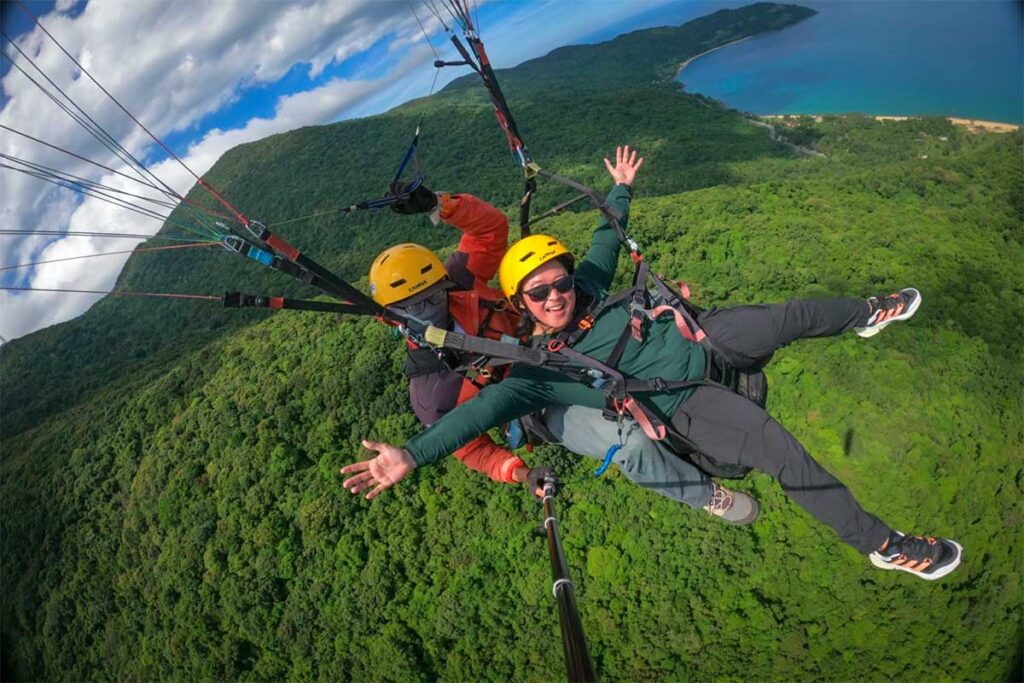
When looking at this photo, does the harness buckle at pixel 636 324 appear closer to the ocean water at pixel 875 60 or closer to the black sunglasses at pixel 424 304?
the black sunglasses at pixel 424 304

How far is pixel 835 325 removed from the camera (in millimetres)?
3668

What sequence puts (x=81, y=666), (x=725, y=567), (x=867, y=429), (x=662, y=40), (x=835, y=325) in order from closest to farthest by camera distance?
(x=835, y=325), (x=867, y=429), (x=725, y=567), (x=81, y=666), (x=662, y=40)

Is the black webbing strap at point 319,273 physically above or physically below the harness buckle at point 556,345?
→ above

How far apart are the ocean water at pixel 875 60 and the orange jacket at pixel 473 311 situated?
2446 inches

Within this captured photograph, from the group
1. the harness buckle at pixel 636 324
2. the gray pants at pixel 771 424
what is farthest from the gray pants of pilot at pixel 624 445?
the harness buckle at pixel 636 324

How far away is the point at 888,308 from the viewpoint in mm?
3900

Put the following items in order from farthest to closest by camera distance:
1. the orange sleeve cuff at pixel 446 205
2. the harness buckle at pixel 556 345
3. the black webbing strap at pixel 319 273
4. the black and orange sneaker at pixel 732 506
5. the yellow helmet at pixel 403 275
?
the black and orange sneaker at pixel 732 506
the orange sleeve cuff at pixel 446 205
the yellow helmet at pixel 403 275
the harness buckle at pixel 556 345
the black webbing strap at pixel 319 273

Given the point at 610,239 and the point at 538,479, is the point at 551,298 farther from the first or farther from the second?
the point at 538,479

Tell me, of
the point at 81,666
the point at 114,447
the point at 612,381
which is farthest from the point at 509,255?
the point at 81,666

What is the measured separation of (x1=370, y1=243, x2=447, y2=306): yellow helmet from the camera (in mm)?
4016

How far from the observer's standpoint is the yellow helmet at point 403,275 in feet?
13.2

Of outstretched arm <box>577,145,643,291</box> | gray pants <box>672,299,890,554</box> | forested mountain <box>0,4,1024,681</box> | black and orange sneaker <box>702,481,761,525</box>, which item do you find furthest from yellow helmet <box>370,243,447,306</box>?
forested mountain <box>0,4,1024,681</box>

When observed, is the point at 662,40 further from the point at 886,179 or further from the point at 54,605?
the point at 54,605

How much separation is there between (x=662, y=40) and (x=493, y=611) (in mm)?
116561
